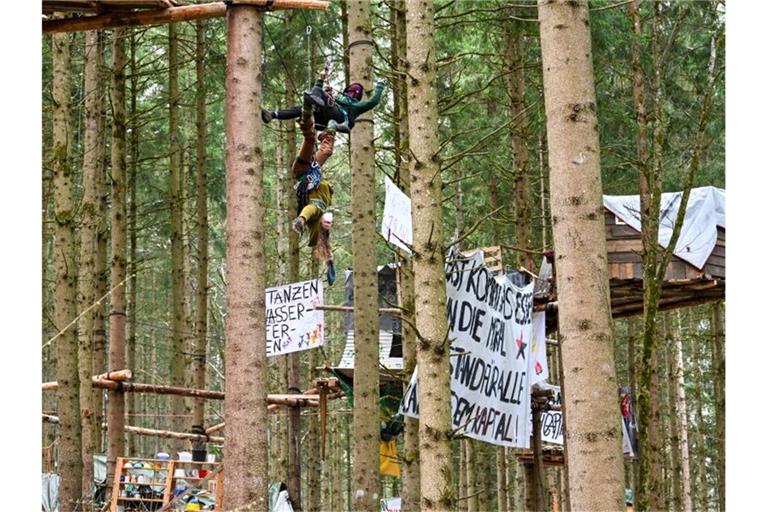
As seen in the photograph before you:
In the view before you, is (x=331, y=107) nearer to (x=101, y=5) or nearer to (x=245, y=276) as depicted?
(x=245, y=276)

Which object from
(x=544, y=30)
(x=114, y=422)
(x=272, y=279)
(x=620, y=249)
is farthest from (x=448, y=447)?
(x=272, y=279)

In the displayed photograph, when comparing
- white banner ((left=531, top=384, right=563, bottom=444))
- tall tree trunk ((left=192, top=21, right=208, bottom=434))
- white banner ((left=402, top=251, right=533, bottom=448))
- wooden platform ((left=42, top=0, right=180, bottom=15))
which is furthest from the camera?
white banner ((left=531, top=384, right=563, bottom=444))

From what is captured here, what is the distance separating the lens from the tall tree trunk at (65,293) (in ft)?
30.1

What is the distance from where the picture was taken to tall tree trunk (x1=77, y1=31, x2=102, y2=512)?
10867 millimetres

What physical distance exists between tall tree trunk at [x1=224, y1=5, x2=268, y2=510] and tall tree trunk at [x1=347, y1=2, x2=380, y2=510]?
7.34ft

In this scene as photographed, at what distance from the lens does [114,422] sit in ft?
41.5

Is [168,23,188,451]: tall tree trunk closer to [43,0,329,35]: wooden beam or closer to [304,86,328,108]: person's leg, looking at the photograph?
[43,0,329,35]: wooden beam

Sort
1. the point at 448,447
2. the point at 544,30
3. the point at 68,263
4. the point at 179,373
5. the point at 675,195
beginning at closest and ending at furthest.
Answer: the point at 544,30 < the point at 448,447 < the point at 68,263 < the point at 675,195 < the point at 179,373

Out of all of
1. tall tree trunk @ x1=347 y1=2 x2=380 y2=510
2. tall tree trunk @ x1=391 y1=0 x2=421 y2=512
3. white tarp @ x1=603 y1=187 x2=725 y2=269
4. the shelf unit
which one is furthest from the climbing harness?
the shelf unit

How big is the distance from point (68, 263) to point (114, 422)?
399cm

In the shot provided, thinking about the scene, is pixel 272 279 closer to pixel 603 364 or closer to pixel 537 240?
pixel 537 240

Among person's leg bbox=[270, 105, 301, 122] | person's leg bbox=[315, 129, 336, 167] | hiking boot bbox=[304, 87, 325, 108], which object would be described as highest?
hiking boot bbox=[304, 87, 325, 108]

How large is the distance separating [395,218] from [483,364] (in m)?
1.63

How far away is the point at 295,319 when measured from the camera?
40.6ft
